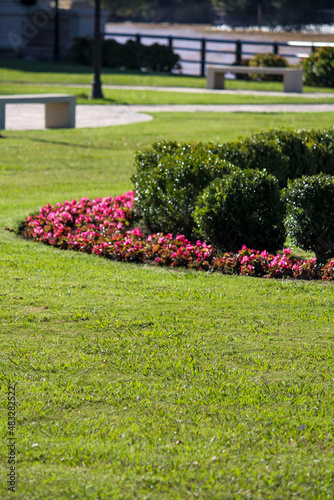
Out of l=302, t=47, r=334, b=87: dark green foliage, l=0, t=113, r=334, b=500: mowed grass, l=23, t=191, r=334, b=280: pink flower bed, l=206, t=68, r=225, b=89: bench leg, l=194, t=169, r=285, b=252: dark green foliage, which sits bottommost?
l=0, t=113, r=334, b=500: mowed grass

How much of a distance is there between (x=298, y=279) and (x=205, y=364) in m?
2.07

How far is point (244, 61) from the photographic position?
110 ft

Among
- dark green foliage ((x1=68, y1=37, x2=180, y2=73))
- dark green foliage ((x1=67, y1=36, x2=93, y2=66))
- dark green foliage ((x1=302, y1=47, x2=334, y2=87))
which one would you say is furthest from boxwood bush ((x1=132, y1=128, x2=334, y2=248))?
dark green foliage ((x1=67, y1=36, x2=93, y2=66))

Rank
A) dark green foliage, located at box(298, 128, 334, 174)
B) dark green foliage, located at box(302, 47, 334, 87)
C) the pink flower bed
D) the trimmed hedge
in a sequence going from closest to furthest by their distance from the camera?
1. the pink flower bed
2. the trimmed hedge
3. dark green foliage, located at box(298, 128, 334, 174)
4. dark green foliage, located at box(302, 47, 334, 87)

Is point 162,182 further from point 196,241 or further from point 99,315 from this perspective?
point 99,315

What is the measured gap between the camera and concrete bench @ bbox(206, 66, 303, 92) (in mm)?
25078

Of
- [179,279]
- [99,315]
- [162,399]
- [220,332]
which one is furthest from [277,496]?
[179,279]

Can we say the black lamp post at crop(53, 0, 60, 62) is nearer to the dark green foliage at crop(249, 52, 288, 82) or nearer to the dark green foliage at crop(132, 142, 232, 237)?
the dark green foliage at crop(249, 52, 288, 82)

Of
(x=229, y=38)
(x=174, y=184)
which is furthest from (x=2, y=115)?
(x=229, y=38)

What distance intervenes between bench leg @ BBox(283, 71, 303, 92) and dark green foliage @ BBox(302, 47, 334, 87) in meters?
2.73

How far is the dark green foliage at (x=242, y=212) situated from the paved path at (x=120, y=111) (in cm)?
1002

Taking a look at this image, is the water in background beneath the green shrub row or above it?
above

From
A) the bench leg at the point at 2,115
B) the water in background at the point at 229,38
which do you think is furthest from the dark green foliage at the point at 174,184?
the water in background at the point at 229,38

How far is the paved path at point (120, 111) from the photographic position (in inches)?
663
